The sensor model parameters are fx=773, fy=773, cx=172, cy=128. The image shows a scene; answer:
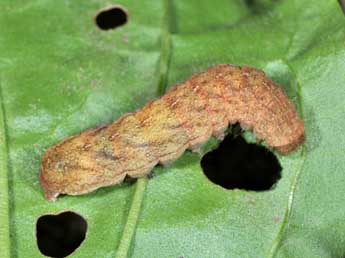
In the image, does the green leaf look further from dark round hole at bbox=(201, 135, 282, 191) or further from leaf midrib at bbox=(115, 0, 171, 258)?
dark round hole at bbox=(201, 135, 282, 191)

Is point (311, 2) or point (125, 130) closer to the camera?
point (125, 130)

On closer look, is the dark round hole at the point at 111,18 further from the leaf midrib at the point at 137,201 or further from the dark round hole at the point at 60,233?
the dark round hole at the point at 60,233

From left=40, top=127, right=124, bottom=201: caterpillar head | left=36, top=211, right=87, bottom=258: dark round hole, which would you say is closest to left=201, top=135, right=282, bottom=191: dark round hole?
left=40, top=127, right=124, bottom=201: caterpillar head

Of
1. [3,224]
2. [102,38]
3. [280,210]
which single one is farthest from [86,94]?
[280,210]

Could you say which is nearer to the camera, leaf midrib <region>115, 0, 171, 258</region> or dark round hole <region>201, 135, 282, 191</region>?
leaf midrib <region>115, 0, 171, 258</region>

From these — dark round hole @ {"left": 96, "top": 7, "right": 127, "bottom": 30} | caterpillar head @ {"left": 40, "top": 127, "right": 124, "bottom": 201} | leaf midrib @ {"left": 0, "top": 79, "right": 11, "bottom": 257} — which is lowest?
leaf midrib @ {"left": 0, "top": 79, "right": 11, "bottom": 257}

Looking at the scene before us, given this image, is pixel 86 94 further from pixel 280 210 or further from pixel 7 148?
pixel 280 210
